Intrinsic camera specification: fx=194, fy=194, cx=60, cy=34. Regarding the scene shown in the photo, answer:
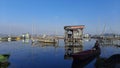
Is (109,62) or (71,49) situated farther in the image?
(71,49)

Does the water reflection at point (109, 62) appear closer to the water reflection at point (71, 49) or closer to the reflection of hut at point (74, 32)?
the water reflection at point (71, 49)

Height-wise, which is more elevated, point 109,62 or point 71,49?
point 109,62

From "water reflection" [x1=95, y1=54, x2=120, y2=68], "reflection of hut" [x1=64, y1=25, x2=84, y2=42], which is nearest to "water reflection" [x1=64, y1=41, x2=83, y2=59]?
"reflection of hut" [x1=64, y1=25, x2=84, y2=42]

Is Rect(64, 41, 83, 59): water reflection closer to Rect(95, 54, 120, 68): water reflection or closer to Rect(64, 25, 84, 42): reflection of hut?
Rect(64, 25, 84, 42): reflection of hut

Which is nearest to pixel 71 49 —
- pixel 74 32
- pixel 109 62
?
pixel 74 32

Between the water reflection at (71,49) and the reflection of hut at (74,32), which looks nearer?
the water reflection at (71,49)

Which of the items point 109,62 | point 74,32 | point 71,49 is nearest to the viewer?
point 109,62

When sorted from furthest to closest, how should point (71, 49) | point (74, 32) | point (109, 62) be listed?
point (74, 32)
point (71, 49)
point (109, 62)

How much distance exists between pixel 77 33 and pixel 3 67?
48132 mm

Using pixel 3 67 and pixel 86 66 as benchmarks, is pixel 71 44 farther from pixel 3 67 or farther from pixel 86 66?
pixel 3 67

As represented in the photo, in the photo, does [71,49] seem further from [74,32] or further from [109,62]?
[109,62]

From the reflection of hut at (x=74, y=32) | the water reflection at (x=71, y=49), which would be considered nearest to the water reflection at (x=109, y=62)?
the water reflection at (x=71, y=49)

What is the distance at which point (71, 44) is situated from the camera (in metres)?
76.4

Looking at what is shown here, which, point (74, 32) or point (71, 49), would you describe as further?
point (74, 32)
